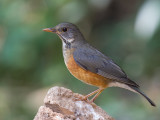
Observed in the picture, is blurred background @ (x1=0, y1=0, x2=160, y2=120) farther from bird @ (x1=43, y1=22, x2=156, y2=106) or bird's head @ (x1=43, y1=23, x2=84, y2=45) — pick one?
bird's head @ (x1=43, y1=23, x2=84, y2=45)

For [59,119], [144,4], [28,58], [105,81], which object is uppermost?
[144,4]

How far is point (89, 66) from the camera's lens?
6.51 meters

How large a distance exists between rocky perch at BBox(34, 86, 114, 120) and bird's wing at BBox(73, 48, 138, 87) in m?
1.16

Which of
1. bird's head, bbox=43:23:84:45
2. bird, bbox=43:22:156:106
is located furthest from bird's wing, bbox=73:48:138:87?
bird's head, bbox=43:23:84:45

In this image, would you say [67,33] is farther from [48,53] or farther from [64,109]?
[48,53]

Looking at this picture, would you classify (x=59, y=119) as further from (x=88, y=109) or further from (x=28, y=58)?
(x=28, y=58)

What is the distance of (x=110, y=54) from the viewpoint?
29.8ft

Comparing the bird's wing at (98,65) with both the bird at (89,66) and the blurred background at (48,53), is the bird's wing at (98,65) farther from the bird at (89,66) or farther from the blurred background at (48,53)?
the blurred background at (48,53)

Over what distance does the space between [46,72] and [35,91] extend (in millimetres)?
1294

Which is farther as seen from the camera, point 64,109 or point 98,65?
point 98,65

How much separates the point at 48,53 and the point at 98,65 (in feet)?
9.48

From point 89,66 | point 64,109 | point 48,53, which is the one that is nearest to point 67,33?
point 89,66

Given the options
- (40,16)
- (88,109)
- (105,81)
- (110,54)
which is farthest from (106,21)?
(88,109)

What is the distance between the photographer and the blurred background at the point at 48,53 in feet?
27.2
